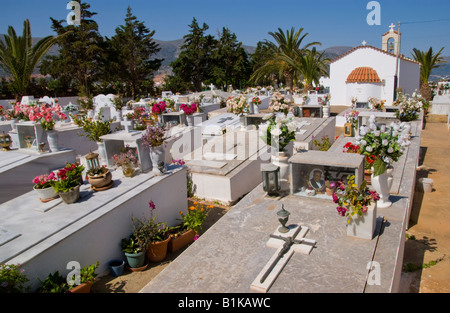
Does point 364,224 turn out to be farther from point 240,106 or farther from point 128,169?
point 240,106

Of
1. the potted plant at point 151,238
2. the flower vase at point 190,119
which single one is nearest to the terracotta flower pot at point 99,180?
the potted plant at point 151,238

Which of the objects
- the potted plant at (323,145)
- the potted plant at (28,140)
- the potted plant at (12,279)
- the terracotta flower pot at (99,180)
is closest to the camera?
the potted plant at (12,279)

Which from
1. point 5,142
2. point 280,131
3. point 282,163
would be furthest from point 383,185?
point 5,142

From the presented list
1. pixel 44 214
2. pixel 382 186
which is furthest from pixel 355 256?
pixel 44 214

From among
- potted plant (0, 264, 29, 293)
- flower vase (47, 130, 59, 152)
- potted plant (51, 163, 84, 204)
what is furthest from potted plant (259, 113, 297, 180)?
flower vase (47, 130, 59, 152)

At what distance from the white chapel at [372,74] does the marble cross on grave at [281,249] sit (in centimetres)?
3115

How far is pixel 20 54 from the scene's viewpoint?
1002 inches

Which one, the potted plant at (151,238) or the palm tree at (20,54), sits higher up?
the palm tree at (20,54)

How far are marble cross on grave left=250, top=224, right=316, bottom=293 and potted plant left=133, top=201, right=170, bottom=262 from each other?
277 centimetres

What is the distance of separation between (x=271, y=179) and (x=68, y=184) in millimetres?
4437

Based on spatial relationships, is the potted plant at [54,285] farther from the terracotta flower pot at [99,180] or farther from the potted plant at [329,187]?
the potted plant at [329,187]

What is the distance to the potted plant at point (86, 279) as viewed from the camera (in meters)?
5.73

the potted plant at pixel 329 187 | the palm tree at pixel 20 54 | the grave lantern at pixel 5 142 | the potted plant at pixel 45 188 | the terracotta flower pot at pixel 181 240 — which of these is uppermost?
the palm tree at pixel 20 54
